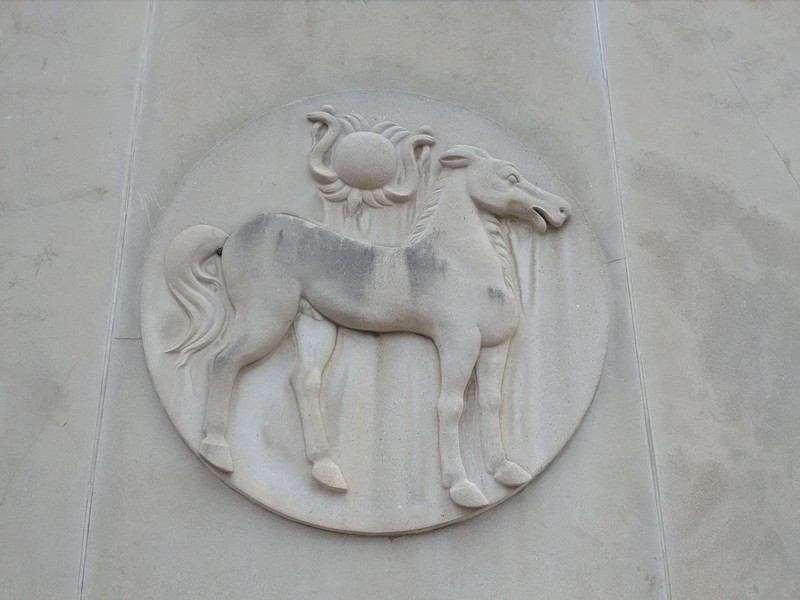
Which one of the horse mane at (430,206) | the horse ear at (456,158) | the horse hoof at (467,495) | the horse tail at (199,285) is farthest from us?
the horse ear at (456,158)

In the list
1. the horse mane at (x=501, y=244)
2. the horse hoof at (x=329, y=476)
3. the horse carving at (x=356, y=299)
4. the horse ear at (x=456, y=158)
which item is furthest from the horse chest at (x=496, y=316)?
the horse hoof at (x=329, y=476)

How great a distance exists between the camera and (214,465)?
11.6ft

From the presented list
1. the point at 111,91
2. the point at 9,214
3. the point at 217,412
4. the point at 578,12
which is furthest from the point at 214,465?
the point at 578,12

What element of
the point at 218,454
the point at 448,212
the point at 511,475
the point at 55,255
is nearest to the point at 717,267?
the point at 448,212

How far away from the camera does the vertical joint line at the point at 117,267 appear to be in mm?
3558

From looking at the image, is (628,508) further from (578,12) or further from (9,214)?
(9,214)

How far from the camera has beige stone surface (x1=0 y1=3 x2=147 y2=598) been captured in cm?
359

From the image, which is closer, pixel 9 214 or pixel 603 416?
pixel 603 416

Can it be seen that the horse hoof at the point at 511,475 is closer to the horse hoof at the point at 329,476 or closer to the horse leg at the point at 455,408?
the horse leg at the point at 455,408

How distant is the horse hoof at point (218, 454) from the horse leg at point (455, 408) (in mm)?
748

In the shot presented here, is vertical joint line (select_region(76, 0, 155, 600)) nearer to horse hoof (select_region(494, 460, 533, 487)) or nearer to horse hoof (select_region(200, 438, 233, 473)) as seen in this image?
horse hoof (select_region(200, 438, 233, 473))

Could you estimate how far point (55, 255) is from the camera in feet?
13.0

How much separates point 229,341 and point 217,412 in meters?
0.26

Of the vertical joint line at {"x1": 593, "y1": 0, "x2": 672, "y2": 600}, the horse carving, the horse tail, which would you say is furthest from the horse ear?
the horse tail
